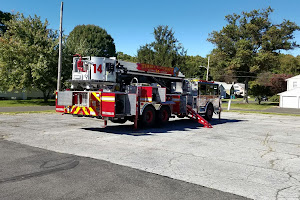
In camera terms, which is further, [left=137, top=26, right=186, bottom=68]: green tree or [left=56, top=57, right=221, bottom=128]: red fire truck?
[left=137, top=26, right=186, bottom=68]: green tree

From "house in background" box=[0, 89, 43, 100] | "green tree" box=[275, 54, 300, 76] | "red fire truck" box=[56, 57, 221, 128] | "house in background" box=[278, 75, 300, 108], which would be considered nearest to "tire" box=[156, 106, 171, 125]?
"red fire truck" box=[56, 57, 221, 128]

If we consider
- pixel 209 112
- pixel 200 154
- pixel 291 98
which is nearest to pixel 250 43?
pixel 291 98

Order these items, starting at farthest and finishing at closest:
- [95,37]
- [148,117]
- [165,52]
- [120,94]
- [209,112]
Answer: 1. [95,37]
2. [165,52]
3. [209,112]
4. [148,117]
5. [120,94]

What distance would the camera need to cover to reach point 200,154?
7.73 metres

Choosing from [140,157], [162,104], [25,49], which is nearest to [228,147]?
[140,157]

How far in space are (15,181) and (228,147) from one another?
6298 millimetres

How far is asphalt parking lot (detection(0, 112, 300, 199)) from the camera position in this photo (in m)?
5.38

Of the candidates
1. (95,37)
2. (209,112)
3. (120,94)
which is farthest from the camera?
(95,37)

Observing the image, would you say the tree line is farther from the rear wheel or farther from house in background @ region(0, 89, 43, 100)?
the rear wheel

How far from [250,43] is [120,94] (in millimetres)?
37093

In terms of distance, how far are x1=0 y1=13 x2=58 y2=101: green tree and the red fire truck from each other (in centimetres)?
1657

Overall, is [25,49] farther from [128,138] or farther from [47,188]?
[47,188]

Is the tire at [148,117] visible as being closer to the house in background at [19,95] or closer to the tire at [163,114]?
the tire at [163,114]

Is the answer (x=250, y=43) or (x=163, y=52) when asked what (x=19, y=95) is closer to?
(x=163, y=52)
